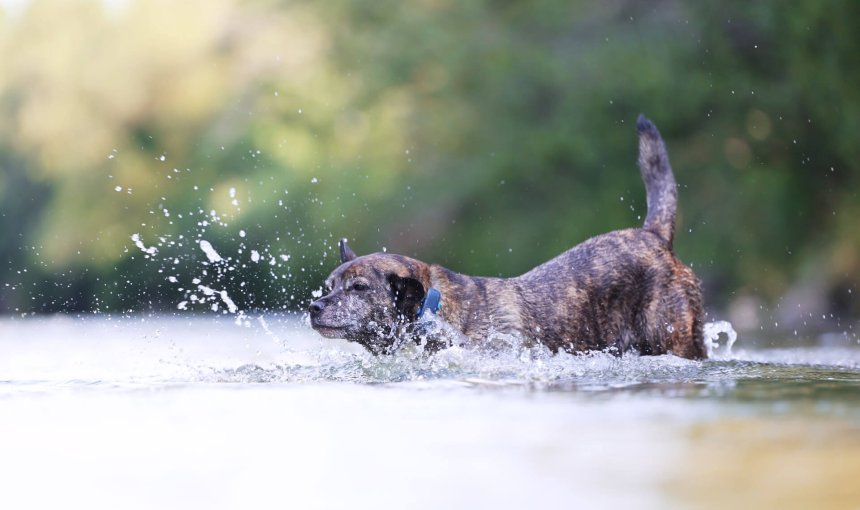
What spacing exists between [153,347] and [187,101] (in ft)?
56.6

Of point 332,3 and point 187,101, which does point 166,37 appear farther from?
point 332,3

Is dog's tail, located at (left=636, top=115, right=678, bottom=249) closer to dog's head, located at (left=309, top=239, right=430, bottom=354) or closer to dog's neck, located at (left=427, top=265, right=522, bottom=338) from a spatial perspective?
dog's neck, located at (left=427, top=265, right=522, bottom=338)

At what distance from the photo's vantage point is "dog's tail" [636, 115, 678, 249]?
323 inches

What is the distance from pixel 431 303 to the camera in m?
7.26

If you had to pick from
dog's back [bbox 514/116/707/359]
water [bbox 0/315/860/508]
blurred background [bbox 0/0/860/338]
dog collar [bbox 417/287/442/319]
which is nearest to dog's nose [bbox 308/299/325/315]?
water [bbox 0/315/860/508]

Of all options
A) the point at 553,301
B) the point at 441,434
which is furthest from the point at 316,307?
the point at 441,434

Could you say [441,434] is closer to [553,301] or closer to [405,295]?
[405,295]

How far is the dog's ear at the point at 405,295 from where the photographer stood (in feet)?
24.3

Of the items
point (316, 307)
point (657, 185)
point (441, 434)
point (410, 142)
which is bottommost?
point (441, 434)

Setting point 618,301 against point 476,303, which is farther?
point 618,301

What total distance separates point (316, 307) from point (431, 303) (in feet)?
2.26

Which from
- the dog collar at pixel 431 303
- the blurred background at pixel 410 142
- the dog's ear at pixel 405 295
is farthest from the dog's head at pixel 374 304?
the blurred background at pixel 410 142

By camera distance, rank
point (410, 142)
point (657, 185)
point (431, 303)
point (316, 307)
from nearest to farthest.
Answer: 1. point (431, 303)
2. point (316, 307)
3. point (657, 185)
4. point (410, 142)

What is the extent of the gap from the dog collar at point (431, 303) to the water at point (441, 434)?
10.4 inches
